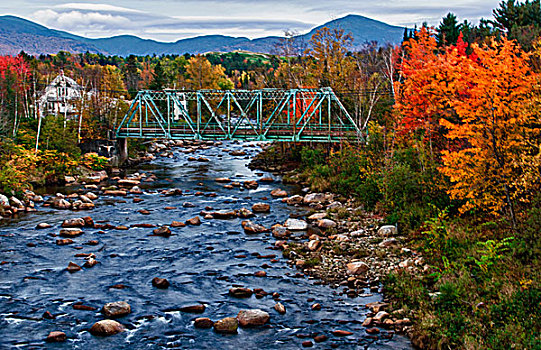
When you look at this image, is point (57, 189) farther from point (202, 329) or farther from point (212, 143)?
point (212, 143)

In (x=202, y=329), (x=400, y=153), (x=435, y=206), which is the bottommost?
(x=202, y=329)

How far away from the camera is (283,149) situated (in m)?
49.6

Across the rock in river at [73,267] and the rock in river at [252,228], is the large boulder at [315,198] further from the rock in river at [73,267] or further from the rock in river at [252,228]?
the rock in river at [73,267]

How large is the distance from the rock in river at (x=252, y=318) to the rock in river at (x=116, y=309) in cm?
358

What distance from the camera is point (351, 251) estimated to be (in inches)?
859

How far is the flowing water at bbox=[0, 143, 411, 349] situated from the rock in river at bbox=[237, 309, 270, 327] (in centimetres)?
33

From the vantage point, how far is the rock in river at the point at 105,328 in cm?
1502

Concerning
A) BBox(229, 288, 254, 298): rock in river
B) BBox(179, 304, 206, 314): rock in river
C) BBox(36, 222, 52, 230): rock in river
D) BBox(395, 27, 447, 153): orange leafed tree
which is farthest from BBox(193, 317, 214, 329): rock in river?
BBox(395, 27, 447, 153): orange leafed tree

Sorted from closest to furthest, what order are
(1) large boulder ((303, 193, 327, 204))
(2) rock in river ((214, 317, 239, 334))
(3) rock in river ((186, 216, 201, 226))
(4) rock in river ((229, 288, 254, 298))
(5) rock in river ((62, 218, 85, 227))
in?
(2) rock in river ((214, 317, 239, 334)) < (4) rock in river ((229, 288, 254, 298)) < (5) rock in river ((62, 218, 85, 227)) < (3) rock in river ((186, 216, 201, 226)) < (1) large boulder ((303, 193, 327, 204))

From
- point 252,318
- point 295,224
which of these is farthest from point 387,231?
point 252,318

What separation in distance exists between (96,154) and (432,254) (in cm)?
3223

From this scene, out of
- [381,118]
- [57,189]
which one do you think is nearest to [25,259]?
[57,189]

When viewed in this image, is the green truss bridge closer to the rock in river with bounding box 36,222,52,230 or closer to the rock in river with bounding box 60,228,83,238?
the rock in river with bounding box 36,222,52,230

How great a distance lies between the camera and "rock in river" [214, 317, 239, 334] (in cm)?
1534
